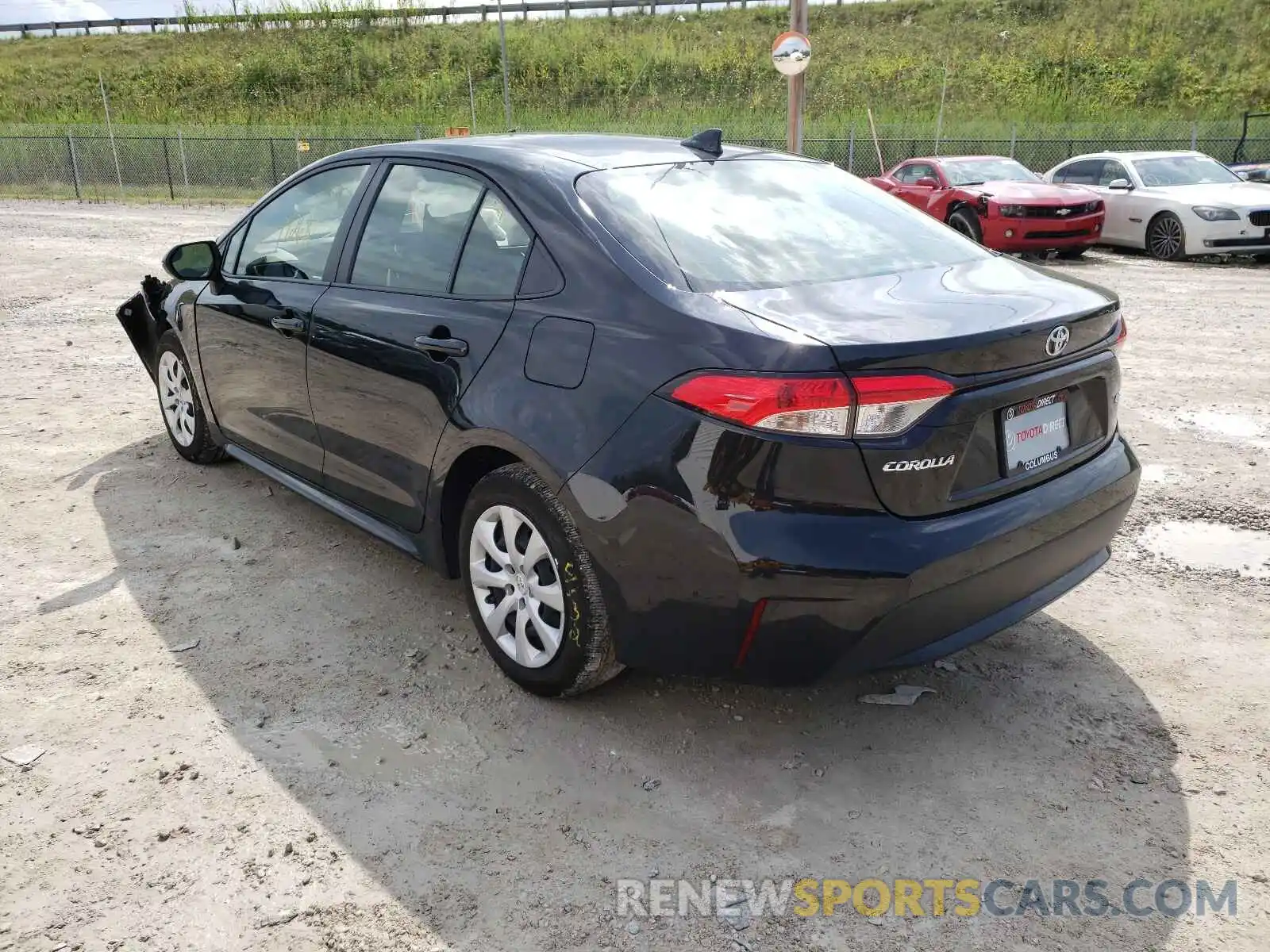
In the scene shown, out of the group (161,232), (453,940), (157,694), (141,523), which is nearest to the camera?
(453,940)

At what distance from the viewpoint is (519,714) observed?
3148mm

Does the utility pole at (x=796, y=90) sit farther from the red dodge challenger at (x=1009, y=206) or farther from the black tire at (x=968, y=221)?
the black tire at (x=968, y=221)

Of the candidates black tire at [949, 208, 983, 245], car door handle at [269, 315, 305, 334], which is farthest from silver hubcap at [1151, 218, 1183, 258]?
car door handle at [269, 315, 305, 334]

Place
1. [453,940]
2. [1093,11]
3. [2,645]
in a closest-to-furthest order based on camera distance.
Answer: [453,940] → [2,645] → [1093,11]

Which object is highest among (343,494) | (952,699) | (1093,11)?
(1093,11)

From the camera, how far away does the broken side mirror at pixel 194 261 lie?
4.52 meters

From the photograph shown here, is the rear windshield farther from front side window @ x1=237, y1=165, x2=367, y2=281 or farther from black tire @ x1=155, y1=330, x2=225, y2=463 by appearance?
black tire @ x1=155, y1=330, x2=225, y2=463

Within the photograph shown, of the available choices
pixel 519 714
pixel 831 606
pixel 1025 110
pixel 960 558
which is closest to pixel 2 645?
pixel 519 714

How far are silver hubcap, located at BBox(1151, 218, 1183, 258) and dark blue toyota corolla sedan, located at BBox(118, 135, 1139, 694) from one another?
11961mm

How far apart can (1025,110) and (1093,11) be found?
1120 centimetres

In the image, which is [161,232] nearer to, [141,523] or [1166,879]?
[141,523]

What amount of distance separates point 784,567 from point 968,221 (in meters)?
13.2

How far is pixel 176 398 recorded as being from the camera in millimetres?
5418

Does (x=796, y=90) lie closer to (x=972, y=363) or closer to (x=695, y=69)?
(x=972, y=363)
